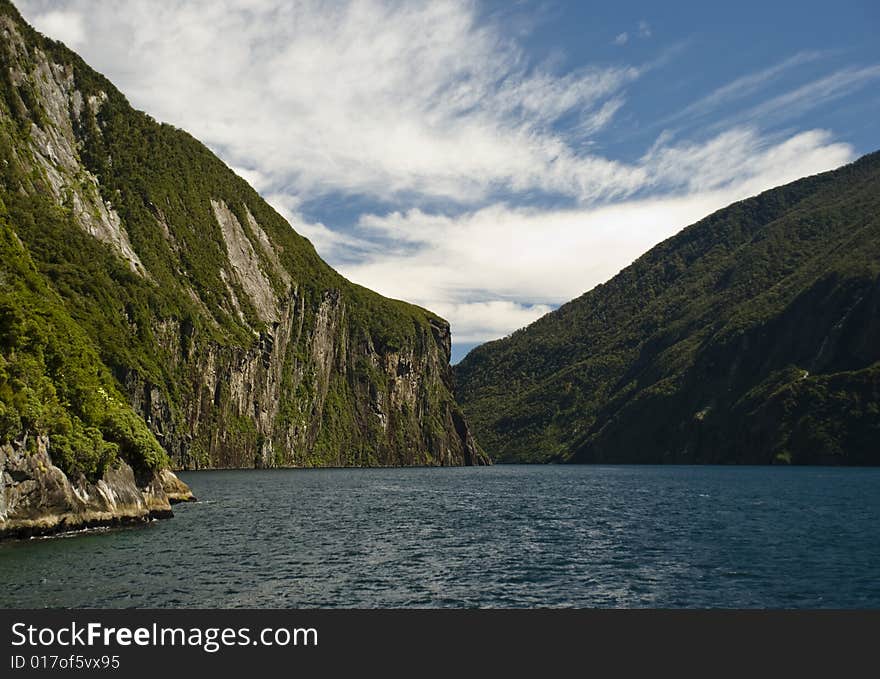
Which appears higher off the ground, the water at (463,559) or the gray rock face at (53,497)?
the gray rock face at (53,497)

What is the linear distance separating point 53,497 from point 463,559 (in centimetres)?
2560

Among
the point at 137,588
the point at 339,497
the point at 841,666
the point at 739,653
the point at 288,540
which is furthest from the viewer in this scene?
the point at 339,497

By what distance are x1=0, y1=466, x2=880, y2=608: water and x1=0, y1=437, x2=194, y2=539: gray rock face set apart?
1.44 meters

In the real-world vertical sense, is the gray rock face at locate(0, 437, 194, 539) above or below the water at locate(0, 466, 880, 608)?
above

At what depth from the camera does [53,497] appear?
47.1 metres

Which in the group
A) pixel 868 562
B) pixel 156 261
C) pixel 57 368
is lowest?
pixel 868 562

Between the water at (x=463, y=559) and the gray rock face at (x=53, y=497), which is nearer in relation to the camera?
the water at (x=463, y=559)

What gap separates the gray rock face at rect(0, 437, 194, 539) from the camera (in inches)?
1709

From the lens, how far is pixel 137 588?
33438mm

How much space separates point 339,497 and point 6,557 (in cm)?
5416

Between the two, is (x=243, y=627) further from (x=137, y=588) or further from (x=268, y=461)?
(x=268, y=461)

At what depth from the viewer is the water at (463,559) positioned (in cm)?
3262

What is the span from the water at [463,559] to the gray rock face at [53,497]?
4.71 ft

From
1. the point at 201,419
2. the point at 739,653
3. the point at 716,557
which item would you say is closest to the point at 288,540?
the point at 716,557
